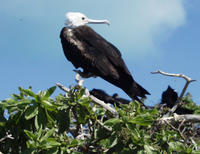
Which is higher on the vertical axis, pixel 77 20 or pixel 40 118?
pixel 77 20

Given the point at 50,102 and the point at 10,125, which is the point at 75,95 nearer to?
the point at 50,102

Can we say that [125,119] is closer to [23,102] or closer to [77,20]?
[23,102]

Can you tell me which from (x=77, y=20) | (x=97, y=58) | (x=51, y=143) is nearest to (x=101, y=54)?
(x=97, y=58)

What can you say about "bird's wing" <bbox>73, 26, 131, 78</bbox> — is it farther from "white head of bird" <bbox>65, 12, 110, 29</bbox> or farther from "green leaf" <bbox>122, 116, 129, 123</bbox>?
"green leaf" <bbox>122, 116, 129, 123</bbox>

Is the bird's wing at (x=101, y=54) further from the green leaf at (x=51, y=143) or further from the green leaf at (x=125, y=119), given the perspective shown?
the green leaf at (x=51, y=143)

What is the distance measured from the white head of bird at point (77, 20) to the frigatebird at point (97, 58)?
0.77 ft

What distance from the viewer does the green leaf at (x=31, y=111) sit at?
220cm

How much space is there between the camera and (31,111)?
223 cm

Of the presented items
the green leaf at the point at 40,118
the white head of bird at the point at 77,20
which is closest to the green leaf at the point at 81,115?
the green leaf at the point at 40,118

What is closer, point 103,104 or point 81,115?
point 81,115

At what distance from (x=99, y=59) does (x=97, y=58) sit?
0.04 meters

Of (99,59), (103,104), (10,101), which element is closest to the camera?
(10,101)

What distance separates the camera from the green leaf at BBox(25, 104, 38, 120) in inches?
86.7

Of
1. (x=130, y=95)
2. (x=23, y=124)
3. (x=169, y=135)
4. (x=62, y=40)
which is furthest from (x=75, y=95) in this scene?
(x=62, y=40)
